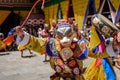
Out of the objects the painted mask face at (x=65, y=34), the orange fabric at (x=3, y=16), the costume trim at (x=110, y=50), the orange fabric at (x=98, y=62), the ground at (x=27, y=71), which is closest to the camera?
the costume trim at (x=110, y=50)

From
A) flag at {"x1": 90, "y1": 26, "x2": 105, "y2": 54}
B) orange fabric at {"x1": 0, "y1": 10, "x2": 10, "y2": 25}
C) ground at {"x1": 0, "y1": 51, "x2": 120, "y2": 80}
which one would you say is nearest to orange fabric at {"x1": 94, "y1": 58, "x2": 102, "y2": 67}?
flag at {"x1": 90, "y1": 26, "x2": 105, "y2": 54}

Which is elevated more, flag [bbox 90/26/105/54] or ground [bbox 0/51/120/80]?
flag [bbox 90/26/105/54]

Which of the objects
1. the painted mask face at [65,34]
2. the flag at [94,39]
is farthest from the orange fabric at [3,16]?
the flag at [94,39]

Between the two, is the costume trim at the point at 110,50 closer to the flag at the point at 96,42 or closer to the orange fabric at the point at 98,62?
the flag at the point at 96,42

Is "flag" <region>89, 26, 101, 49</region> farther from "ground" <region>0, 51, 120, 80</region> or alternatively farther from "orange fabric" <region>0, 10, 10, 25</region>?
"orange fabric" <region>0, 10, 10, 25</region>

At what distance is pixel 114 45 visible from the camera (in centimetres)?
371

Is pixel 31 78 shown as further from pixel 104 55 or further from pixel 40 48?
pixel 104 55

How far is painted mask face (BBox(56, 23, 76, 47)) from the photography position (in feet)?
12.9

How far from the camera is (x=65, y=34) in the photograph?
13.1 feet

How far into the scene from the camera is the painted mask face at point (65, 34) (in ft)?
12.9

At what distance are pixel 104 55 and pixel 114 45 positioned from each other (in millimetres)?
167

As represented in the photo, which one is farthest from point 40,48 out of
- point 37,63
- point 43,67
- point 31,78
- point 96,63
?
point 37,63

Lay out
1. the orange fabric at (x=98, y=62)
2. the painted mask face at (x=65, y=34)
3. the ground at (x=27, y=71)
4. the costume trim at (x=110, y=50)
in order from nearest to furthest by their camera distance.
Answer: the costume trim at (x=110, y=50), the painted mask face at (x=65, y=34), the orange fabric at (x=98, y=62), the ground at (x=27, y=71)

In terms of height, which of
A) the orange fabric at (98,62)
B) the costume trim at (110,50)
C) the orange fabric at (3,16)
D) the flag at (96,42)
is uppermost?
the flag at (96,42)
